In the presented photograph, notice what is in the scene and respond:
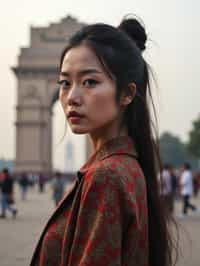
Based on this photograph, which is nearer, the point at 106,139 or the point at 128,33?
the point at 106,139

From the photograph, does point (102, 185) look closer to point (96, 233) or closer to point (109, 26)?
point (96, 233)

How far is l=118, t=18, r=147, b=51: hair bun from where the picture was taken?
213cm

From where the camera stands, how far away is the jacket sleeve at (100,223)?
5.30 feet

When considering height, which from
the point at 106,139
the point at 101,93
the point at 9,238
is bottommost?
the point at 9,238

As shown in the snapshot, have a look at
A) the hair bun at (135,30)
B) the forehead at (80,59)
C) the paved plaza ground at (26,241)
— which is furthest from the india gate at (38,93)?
the forehead at (80,59)

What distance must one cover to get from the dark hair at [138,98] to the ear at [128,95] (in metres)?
0.02

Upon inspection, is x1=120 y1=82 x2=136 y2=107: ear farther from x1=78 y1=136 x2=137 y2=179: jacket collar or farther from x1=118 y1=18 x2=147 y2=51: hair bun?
x1=118 y1=18 x2=147 y2=51: hair bun

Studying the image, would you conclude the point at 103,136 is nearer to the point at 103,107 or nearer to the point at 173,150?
the point at 103,107

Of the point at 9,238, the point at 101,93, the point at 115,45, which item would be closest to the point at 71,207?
the point at 101,93

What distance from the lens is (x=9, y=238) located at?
10.5 meters

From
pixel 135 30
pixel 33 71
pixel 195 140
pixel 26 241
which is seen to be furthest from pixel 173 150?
pixel 135 30

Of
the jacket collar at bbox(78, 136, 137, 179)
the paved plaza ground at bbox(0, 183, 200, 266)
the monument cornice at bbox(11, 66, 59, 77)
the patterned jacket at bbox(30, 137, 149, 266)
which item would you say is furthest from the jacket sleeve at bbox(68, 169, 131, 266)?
the monument cornice at bbox(11, 66, 59, 77)

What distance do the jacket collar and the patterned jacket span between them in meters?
0.02

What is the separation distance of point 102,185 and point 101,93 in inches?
12.1
